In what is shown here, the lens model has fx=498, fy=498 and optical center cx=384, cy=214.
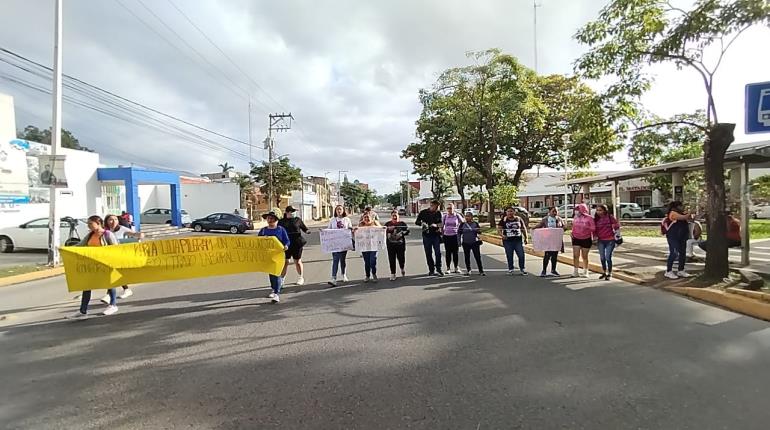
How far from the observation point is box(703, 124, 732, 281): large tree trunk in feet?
29.4

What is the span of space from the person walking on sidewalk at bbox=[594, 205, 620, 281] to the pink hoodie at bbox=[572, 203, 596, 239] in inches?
4.8

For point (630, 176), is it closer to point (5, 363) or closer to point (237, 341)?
point (237, 341)

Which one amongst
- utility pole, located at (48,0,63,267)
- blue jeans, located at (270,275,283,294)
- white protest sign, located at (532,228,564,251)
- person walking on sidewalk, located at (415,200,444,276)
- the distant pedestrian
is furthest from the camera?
utility pole, located at (48,0,63,267)

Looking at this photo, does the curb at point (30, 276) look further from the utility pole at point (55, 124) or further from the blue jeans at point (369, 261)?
the blue jeans at point (369, 261)

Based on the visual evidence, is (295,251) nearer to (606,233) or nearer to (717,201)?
(606,233)

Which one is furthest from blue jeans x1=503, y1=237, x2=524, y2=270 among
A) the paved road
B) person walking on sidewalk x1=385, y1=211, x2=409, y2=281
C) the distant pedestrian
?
the distant pedestrian

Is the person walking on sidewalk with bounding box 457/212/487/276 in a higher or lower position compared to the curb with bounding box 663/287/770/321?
higher

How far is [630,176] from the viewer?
1540 centimetres

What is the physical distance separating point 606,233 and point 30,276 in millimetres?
14123

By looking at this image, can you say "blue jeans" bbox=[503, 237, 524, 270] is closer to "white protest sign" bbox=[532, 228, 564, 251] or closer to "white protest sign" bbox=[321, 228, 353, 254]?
"white protest sign" bbox=[532, 228, 564, 251]

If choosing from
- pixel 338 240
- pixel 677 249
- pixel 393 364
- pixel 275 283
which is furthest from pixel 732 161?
pixel 275 283

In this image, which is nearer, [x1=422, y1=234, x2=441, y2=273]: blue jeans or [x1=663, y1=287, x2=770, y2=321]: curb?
[x1=663, y1=287, x2=770, y2=321]: curb

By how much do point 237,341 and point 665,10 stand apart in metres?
9.39

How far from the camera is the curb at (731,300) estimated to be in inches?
274
